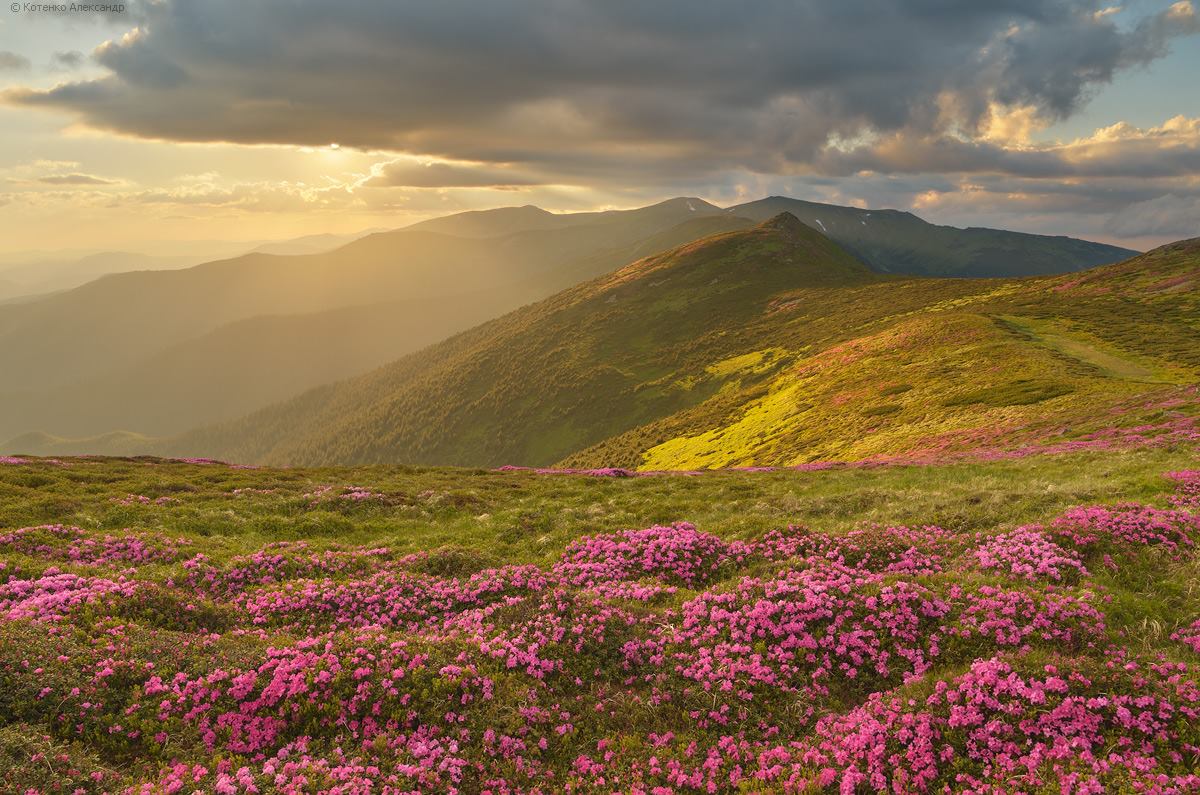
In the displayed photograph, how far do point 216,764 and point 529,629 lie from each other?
21.6 feet

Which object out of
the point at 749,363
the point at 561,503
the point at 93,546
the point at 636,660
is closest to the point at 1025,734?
the point at 636,660

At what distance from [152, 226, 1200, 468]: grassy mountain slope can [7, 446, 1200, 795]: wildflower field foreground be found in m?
31.5

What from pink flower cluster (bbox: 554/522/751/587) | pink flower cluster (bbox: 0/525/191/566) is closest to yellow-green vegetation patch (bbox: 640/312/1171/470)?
pink flower cluster (bbox: 554/522/751/587)

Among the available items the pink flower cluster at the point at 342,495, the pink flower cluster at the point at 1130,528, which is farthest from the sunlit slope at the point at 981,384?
the pink flower cluster at the point at 342,495

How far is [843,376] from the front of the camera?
8081cm

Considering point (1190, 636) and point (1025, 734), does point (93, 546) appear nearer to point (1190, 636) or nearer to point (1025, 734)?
point (1025, 734)

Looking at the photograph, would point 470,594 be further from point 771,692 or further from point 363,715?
point 771,692

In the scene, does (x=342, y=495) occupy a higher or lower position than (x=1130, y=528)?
lower

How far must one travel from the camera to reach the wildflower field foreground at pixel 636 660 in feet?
30.8

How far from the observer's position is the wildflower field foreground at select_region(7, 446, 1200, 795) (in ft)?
30.8

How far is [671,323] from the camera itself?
608 feet

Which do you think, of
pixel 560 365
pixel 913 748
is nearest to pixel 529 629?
pixel 913 748

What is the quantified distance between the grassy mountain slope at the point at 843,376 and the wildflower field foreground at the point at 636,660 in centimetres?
3153

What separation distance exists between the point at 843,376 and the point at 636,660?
7662 cm
